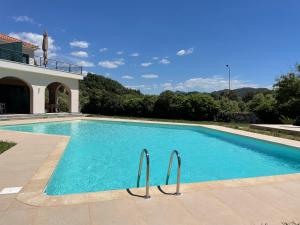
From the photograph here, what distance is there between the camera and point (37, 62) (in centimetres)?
2172

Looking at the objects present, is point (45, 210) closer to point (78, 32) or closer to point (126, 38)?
point (78, 32)

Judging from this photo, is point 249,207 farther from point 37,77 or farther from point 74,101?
point 74,101

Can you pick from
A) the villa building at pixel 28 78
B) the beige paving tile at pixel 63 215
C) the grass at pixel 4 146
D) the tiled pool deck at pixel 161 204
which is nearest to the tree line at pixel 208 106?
the villa building at pixel 28 78

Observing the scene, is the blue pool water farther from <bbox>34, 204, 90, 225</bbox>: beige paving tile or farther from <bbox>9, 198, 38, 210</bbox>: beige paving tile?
<bbox>34, 204, 90, 225</bbox>: beige paving tile

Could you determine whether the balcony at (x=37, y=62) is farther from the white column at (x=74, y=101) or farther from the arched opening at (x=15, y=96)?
the arched opening at (x=15, y=96)

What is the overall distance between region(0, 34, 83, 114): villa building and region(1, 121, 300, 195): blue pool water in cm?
983

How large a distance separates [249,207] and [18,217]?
11.2ft

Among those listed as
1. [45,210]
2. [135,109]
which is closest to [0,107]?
[135,109]

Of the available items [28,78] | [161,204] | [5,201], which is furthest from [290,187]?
[28,78]

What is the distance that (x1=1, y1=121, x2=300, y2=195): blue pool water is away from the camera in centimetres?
663

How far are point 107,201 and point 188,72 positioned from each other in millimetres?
37635

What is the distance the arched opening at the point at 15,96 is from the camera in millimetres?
22562

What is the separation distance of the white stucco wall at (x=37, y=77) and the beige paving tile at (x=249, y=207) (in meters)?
17.9

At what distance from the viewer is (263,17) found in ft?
58.4
